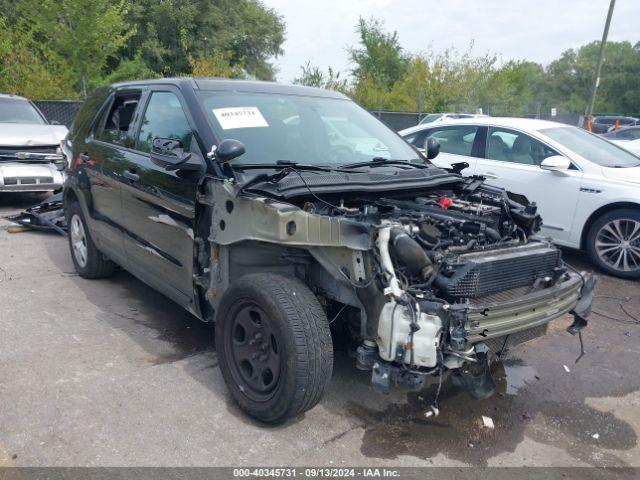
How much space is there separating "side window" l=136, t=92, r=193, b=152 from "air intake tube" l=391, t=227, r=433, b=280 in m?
1.65

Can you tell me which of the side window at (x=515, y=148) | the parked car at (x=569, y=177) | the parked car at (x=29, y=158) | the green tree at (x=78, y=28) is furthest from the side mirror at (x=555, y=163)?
the green tree at (x=78, y=28)

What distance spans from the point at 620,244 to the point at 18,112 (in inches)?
380

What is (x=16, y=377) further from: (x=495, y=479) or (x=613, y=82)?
(x=613, y=82)

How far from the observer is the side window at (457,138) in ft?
24.0

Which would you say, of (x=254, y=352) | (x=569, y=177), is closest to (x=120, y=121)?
(x=254, y=352)

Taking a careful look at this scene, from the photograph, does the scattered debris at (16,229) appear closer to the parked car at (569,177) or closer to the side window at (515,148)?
the parked car at (569,177)

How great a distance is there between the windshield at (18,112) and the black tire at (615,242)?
899 cm

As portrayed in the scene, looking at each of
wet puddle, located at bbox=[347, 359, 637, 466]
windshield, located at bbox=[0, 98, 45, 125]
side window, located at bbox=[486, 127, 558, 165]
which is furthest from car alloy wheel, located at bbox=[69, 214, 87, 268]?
windshield, located at bbox=[0, 98, 45, 125]

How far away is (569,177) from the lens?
6.35m

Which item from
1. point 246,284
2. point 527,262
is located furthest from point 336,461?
point 527,262

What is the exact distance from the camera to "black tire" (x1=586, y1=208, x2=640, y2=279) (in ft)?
19.6

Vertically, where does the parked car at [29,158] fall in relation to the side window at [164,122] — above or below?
below

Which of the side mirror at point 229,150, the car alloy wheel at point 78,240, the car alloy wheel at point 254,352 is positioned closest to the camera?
the car alloy wheel at point 254,352

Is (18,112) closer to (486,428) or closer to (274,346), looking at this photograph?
(274,346)
